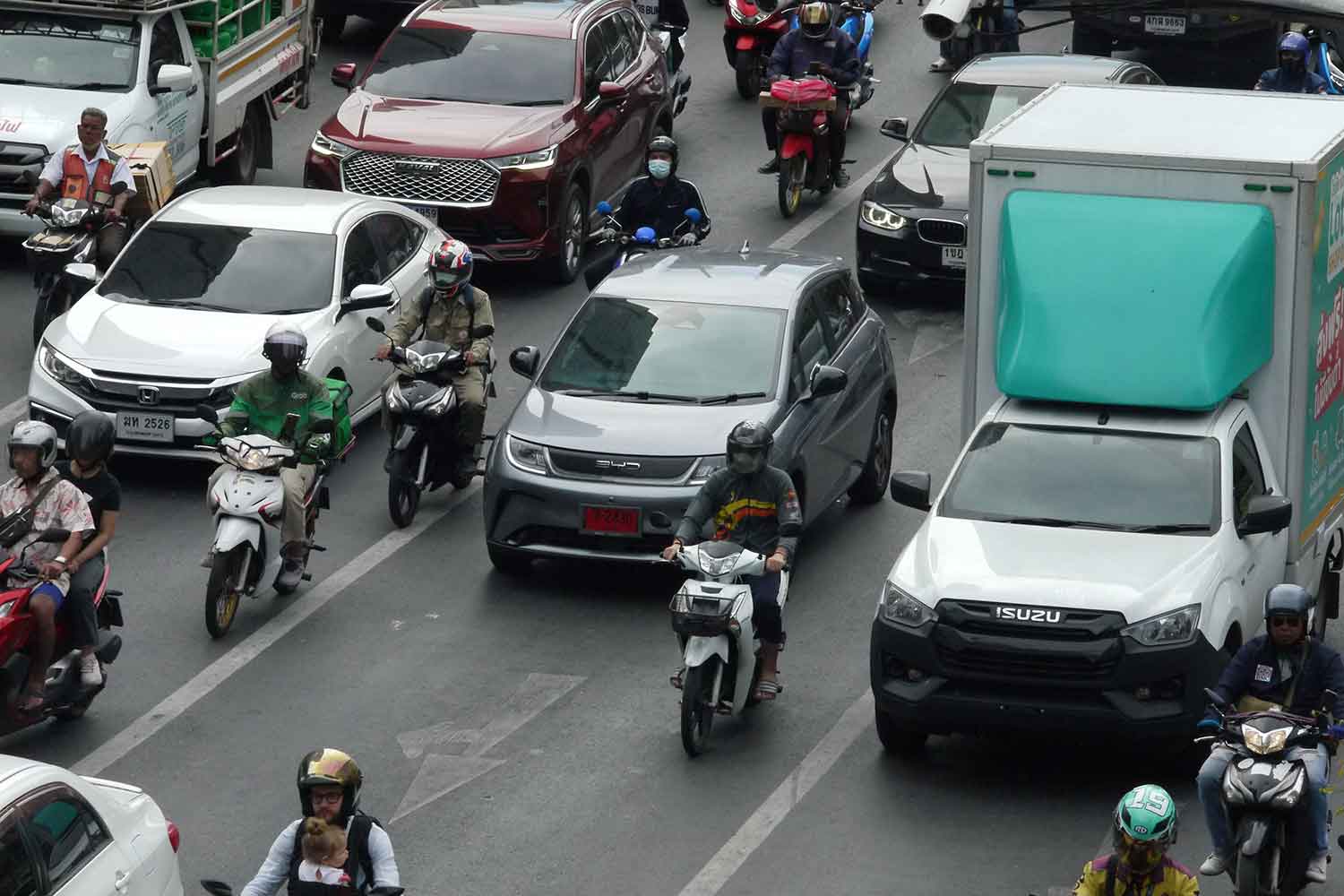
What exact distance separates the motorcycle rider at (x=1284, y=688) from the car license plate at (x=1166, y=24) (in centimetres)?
1463

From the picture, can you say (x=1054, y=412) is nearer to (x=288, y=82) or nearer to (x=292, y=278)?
(x=292, y=278)

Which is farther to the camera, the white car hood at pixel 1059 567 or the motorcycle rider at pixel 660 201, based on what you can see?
the motorcycle rider at pixel 660 201

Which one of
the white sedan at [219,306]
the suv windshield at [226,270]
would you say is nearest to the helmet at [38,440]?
the white sedan at [219,306]

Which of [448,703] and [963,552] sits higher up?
[963,552]

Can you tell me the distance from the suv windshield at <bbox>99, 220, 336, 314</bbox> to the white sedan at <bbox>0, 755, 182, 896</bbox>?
27.3ft

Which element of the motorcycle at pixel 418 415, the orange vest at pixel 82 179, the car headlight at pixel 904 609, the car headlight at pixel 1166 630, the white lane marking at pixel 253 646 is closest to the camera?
the car headlight at pixel 1166 630

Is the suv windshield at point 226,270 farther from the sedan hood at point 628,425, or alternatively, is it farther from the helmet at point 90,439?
the helmet at point 90,439

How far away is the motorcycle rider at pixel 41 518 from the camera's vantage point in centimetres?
1214

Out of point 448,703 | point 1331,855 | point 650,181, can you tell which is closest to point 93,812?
point 448,703

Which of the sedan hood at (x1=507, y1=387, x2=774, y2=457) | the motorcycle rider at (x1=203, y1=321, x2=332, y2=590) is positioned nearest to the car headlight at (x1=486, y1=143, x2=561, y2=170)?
the sedan hood at (x1=507, y1=387, x2=774, y2=457)

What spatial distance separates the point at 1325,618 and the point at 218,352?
704 cm

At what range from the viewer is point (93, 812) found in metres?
8.67

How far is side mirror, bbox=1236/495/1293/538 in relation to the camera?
12.1 m

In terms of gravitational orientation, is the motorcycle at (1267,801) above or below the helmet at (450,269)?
below
